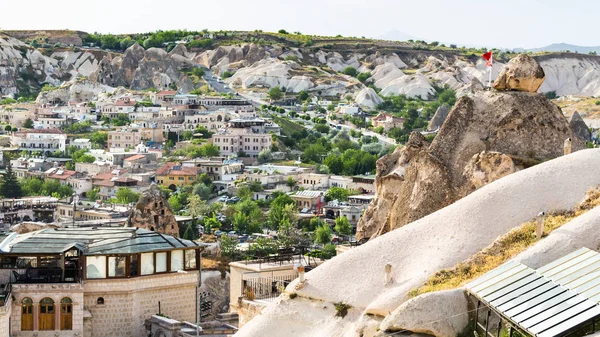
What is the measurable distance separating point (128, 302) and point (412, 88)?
171 m

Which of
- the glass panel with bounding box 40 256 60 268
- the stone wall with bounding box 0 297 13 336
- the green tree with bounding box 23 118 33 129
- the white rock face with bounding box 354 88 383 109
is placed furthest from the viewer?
the white rock face with bounding box 354 88 383 109

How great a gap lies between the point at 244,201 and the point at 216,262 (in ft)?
205

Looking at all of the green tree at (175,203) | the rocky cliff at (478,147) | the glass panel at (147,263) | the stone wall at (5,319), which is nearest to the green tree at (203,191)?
the green tree at (175,203)

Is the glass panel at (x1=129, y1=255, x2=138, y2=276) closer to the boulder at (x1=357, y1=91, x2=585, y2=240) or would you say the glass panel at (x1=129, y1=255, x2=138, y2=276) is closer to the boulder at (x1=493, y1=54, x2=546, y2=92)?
the boulder at (x1=357, y1=91, x2=585, y2=240)

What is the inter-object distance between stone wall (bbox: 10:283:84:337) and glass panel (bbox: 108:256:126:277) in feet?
2.64

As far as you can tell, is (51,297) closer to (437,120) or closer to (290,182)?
(290,182)

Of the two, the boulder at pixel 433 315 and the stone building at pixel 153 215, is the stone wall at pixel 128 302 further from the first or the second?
the stone building at pixel 153 215

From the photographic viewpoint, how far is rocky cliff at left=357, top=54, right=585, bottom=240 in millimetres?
25562

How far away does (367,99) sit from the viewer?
178m

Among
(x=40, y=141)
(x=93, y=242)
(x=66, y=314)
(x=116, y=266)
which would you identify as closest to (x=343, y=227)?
(x=40, y=141)

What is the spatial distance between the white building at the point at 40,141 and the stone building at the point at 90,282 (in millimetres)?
110201

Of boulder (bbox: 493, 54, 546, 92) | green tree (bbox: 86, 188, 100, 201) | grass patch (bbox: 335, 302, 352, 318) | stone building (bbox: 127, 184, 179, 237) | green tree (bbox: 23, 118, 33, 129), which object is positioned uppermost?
boulder (bbox: 493, 54, 546, 92)

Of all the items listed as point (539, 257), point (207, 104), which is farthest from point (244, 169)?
point (539, 257)

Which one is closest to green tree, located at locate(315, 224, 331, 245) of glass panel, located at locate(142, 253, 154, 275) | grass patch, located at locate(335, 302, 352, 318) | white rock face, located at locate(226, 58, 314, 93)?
glass panel, located at locate(142, 253, 154, 275)
